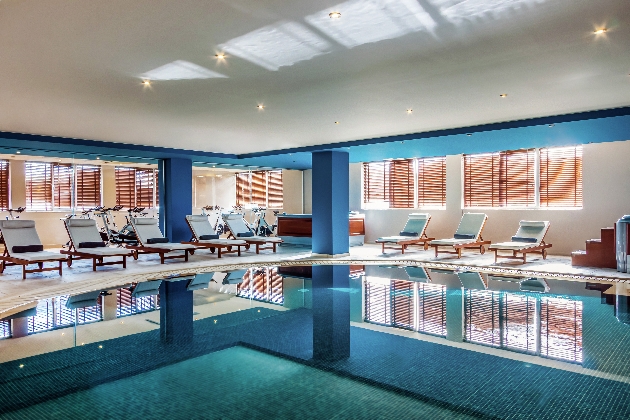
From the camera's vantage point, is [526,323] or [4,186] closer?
[526,323]

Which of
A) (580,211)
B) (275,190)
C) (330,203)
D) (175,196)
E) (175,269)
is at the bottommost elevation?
(175,269)

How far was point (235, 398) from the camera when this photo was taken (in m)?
2.94

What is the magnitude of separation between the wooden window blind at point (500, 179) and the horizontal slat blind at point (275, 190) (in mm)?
6874

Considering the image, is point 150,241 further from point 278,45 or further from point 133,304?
point 278,45

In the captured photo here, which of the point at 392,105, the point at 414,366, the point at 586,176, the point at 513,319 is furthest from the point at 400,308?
the point at 586,176

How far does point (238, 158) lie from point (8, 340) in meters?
8.75

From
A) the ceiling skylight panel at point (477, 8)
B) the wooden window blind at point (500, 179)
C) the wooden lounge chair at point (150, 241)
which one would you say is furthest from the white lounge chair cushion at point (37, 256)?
the wooden window blind at point (500, 179)

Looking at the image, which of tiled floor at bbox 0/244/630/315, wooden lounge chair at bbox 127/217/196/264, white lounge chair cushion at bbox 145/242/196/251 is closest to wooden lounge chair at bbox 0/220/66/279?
tiled floor at bbox 0/244/630/315

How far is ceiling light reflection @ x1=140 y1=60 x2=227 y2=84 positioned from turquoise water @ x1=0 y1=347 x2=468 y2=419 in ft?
9.44

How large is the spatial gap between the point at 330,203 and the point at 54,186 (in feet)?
24.4

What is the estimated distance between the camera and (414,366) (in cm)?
347

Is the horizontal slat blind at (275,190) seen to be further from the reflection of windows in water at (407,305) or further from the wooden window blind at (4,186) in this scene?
the reflection of windows in water at (407,305)

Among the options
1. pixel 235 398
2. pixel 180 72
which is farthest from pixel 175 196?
pixel 235 398

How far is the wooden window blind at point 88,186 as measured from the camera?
12.4 meters
